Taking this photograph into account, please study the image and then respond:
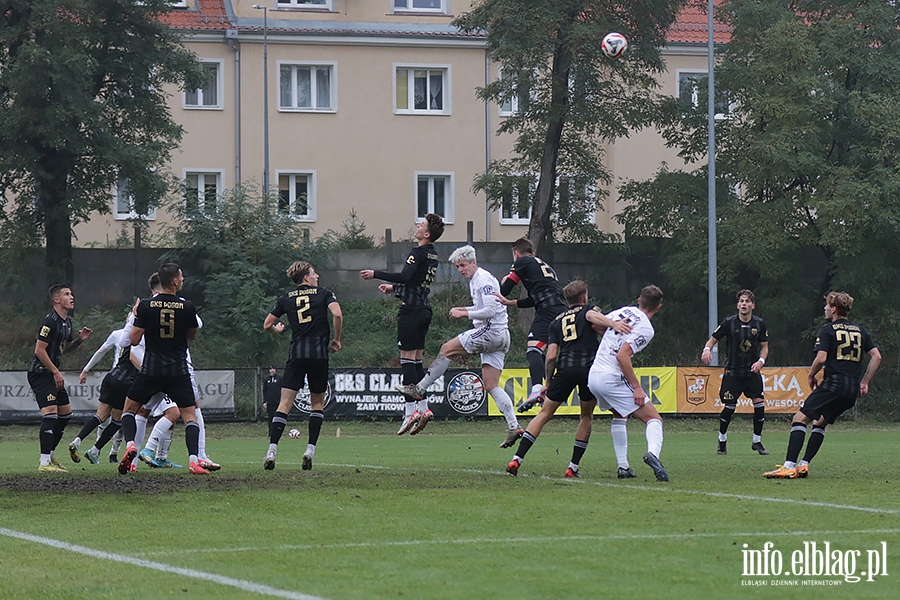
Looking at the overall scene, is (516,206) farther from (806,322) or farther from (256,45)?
(256,45)

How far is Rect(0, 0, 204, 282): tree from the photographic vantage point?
31.5 metres

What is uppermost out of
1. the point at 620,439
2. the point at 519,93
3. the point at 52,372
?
the point at 519,93

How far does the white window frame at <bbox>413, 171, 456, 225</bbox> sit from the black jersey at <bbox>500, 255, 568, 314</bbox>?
99.4ft

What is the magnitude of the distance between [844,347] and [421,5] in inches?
1404

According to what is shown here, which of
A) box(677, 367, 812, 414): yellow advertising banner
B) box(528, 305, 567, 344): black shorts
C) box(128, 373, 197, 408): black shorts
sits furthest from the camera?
box(677, 367, 812, 414): yellow advertising banner

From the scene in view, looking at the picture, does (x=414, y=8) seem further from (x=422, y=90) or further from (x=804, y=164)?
(x=804, y=164)

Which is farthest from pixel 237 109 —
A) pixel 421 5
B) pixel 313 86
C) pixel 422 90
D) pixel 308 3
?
pixel 421 5

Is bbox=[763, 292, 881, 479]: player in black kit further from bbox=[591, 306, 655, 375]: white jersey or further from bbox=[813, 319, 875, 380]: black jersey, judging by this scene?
bbox=[591, 306, 655, 375]: white jersey

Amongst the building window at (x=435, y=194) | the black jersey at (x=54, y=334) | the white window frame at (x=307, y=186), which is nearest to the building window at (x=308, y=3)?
the white window frame at (x=307, y=186)

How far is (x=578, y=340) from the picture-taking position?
12.7m

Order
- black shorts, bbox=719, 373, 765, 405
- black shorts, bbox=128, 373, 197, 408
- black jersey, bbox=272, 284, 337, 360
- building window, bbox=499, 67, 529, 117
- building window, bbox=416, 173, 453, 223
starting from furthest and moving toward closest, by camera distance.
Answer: building window, bbox=416, 173, 453, 223 → building window, bbox=499, 67, 529, 117 → black shorts, bbox=719, 373, 765, 405 → black jersey, bbox=272, 284, 337, 360 → black shorts, bbox=128, 373, 197, 408

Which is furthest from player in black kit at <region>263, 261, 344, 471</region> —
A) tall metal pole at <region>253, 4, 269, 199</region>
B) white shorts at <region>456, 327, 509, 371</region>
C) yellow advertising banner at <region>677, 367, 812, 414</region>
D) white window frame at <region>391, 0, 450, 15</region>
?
white window frame at <region>391, 0, 450, 15</region>

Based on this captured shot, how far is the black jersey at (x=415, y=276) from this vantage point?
46.3 ft

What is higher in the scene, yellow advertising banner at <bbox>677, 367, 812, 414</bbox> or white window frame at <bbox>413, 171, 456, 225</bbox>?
white window frame at <bbox>413, 171, 456, 225</bbox>
